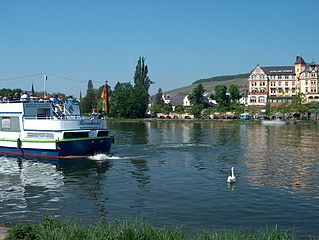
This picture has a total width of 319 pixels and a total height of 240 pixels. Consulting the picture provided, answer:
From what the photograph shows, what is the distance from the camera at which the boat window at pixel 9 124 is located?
44.5 m

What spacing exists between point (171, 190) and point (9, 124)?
24.1 metres

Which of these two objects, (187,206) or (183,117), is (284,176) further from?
(183,117)

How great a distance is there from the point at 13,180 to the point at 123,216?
13550 millimetres

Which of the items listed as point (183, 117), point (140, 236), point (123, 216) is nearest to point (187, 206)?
point (123, 216)

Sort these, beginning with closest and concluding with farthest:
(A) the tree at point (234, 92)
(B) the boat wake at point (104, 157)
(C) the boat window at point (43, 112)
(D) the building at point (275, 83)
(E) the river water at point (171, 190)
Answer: (E) the river water at point (171, 190) → (B) the boat wake at point (104, 157) → (C) the boat window at point (43, 112) → (D) the building at point (275, 83) → (A) the tree at point (234, 92)

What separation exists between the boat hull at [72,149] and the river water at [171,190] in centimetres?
91

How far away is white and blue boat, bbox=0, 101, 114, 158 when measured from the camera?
41.0m

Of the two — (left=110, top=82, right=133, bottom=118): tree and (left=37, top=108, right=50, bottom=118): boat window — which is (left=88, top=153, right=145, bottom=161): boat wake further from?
(left=110, top=82, right=133, bottom=118): tree

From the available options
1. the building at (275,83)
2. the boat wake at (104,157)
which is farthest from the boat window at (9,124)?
the building at (275,83)

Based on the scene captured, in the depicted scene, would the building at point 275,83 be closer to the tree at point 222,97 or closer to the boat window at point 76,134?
the tree at point 222,97

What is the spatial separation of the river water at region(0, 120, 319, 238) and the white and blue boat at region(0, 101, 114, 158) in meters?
1.28

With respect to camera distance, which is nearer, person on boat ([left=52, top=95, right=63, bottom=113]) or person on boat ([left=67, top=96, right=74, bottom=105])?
person on boat ([left=52, top=95, right=63, bottom=113])

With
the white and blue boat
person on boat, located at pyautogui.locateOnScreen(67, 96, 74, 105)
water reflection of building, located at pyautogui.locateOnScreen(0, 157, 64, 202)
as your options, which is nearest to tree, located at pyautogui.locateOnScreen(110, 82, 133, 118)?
person on boat, located at pyautogui.locateOnScreen(67, 96, 74, 105)

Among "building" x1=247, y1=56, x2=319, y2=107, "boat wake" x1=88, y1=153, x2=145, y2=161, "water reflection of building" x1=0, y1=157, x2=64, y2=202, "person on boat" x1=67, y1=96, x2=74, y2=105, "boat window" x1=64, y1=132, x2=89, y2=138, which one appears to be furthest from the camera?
"building" x1=247, y1=56, x2=319, y2=107
